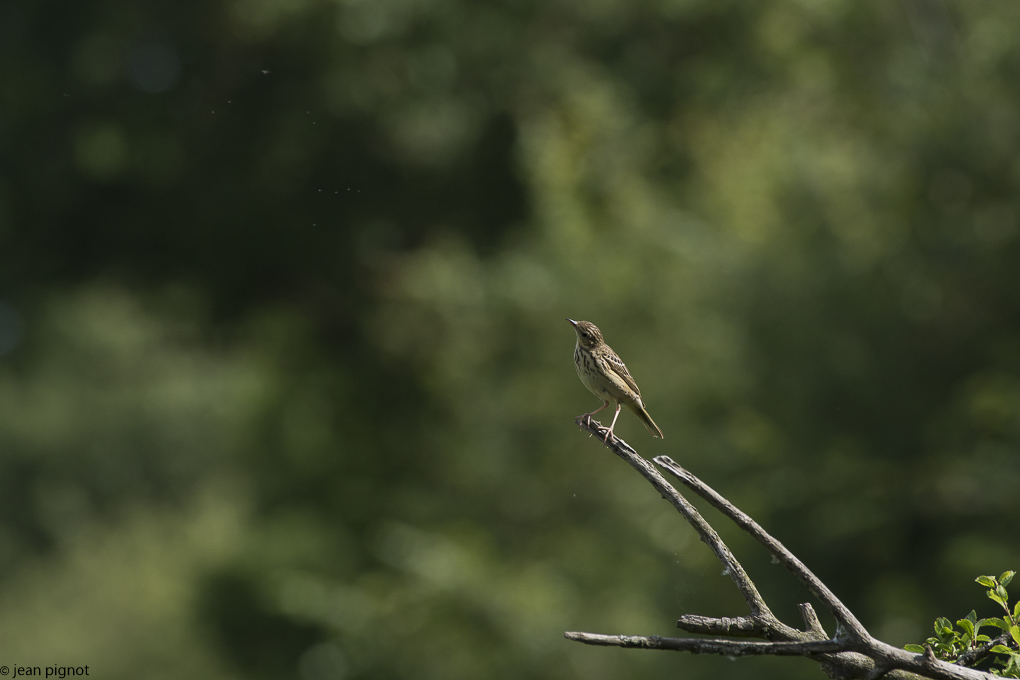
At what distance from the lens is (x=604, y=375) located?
12.9ft

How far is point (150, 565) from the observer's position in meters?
18.9

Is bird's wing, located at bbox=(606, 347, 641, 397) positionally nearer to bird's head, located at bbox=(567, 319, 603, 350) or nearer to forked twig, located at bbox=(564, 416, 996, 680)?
bird's head, located at bbox=(567, 319, 603, 350)

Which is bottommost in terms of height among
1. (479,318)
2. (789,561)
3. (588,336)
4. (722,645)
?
(722,645)

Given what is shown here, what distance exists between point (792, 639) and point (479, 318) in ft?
38.4

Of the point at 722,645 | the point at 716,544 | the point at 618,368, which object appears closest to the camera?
the point at 722,645

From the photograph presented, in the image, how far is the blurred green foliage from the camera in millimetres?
8312

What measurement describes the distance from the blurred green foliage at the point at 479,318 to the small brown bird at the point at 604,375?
1.26 m

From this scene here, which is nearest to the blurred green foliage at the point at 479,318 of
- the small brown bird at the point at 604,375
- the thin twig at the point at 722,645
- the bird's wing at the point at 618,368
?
the thin twig at the point at 722,645

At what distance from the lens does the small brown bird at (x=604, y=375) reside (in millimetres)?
3920

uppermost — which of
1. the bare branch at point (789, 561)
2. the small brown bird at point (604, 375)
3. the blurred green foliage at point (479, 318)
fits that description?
the blurred green foliage at point (479, 318)

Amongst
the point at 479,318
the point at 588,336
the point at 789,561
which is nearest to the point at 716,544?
the point at 789,561

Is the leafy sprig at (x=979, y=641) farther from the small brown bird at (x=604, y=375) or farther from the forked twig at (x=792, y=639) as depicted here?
the small brown bird at (x=604, y=375)

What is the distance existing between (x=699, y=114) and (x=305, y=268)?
340 inches

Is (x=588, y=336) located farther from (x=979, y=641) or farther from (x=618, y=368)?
(x=979, y=641)
